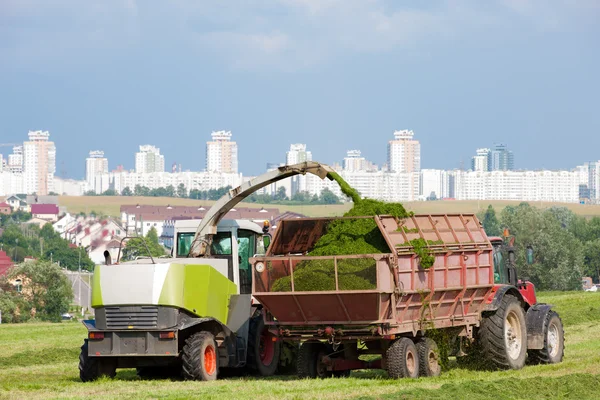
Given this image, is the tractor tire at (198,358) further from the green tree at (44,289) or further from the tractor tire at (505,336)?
the green tree at (44,289)

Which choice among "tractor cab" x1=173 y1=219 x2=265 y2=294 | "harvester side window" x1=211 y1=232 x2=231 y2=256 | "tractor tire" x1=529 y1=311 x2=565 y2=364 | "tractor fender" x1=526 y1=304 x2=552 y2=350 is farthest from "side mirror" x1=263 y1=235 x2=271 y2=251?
"tractor tire" x1=529 y1=311 x2=565 y2=364

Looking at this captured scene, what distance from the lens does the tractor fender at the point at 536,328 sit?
2100cm

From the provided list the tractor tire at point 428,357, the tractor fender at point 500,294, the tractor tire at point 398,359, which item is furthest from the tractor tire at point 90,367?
the tractor fender at point 500,294

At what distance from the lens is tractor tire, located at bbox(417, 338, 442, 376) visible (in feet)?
61.5

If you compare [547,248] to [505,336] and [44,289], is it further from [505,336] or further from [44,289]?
[505,336]

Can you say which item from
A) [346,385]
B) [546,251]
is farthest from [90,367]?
[546,251]

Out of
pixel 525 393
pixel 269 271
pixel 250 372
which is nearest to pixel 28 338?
pixel 250 372

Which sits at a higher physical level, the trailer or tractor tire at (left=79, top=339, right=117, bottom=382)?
the trailer

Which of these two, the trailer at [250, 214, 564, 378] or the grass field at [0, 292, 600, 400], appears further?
the trailer at [250, 214, 564, 378]

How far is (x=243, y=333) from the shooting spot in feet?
67.0

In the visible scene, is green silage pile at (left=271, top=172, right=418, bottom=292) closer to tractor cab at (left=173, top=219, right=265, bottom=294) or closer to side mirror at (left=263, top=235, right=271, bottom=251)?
side mirror at (left=263, top=235, right=271, bottom=251)

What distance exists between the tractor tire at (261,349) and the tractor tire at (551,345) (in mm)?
4905

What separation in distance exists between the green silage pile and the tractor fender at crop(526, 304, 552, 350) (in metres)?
4.10

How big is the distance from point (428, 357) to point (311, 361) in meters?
2.06
